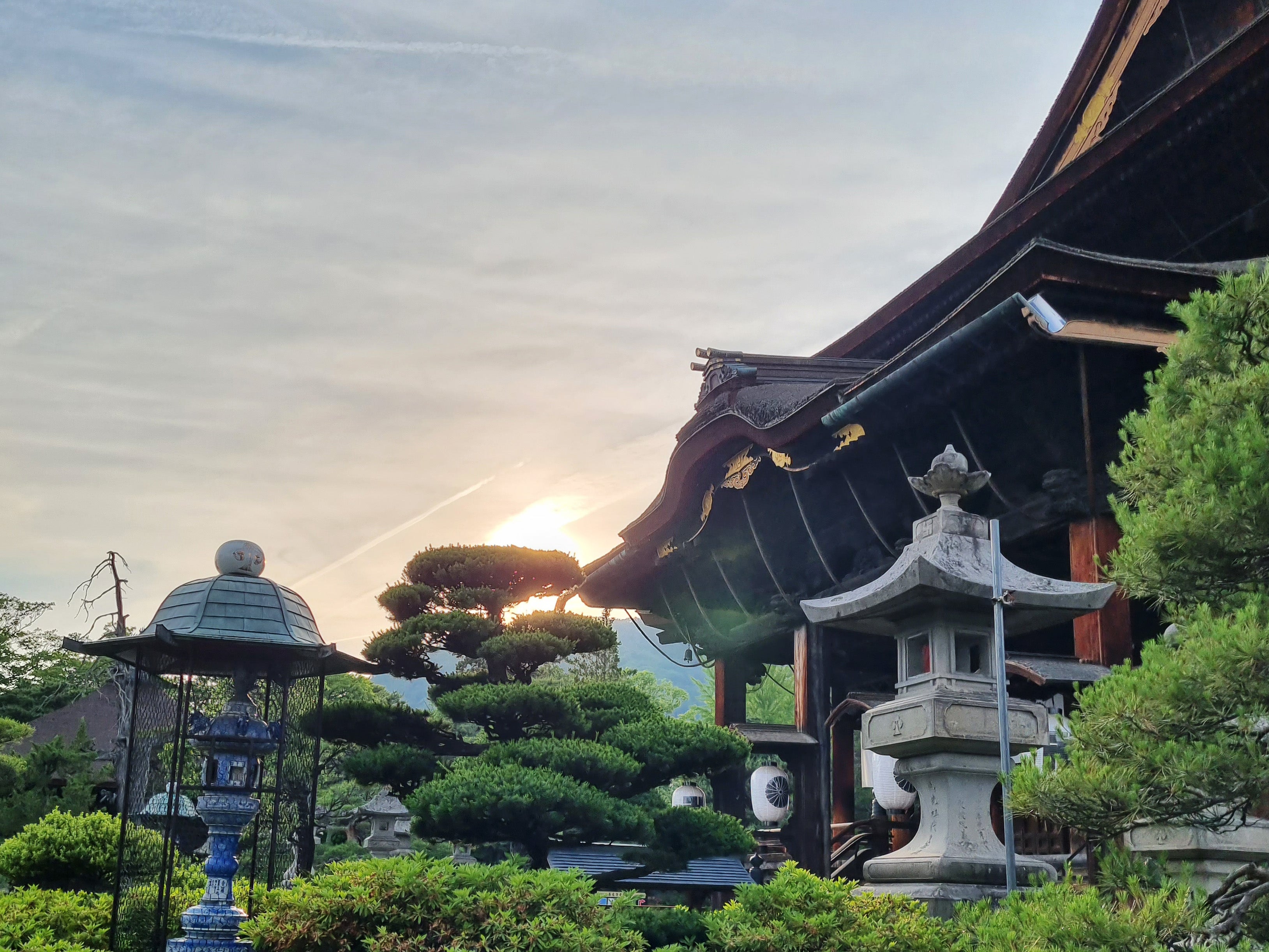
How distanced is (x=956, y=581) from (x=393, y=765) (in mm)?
6814

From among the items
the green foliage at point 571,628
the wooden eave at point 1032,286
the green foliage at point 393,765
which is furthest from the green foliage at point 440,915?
the wooden eave at point 1032,286

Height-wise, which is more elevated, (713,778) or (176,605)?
(176,605)

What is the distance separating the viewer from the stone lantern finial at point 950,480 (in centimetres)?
768

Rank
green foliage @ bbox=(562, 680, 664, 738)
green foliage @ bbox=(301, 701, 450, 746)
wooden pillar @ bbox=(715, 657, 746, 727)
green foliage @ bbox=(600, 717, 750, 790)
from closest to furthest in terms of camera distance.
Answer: green foliage @ bbox=(600, 717, 750, 790) < green foliage @ bbox=(562, 680, 664, 738) < green foliage @ bbox=(301, 701, 450, 746) < wooden pillar @ bbox=(715, 657, 746, 727)

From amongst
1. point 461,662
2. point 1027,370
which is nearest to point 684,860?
point 1027,370

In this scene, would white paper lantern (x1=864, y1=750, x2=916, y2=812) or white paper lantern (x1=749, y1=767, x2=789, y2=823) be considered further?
white paper lantern (x1=749, y1=767, x2=789, y2=823)

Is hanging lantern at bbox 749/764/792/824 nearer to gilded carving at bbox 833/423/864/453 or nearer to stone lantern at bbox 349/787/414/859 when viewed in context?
gilded carving at bbox 833/423/864/453

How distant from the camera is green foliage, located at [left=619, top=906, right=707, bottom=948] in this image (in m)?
9.49

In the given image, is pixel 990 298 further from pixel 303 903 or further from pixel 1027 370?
pixel 303 903

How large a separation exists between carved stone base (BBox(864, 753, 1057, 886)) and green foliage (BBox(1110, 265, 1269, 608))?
2.79 meters

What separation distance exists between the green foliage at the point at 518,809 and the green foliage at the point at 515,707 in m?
1.47

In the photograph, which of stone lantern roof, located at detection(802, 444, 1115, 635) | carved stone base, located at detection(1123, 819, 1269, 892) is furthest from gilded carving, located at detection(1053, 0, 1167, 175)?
carved stone base, located at detection(1123, 819, 1269, 892)

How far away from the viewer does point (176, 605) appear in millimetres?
10773

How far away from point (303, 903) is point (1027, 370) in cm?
Answer: 751
